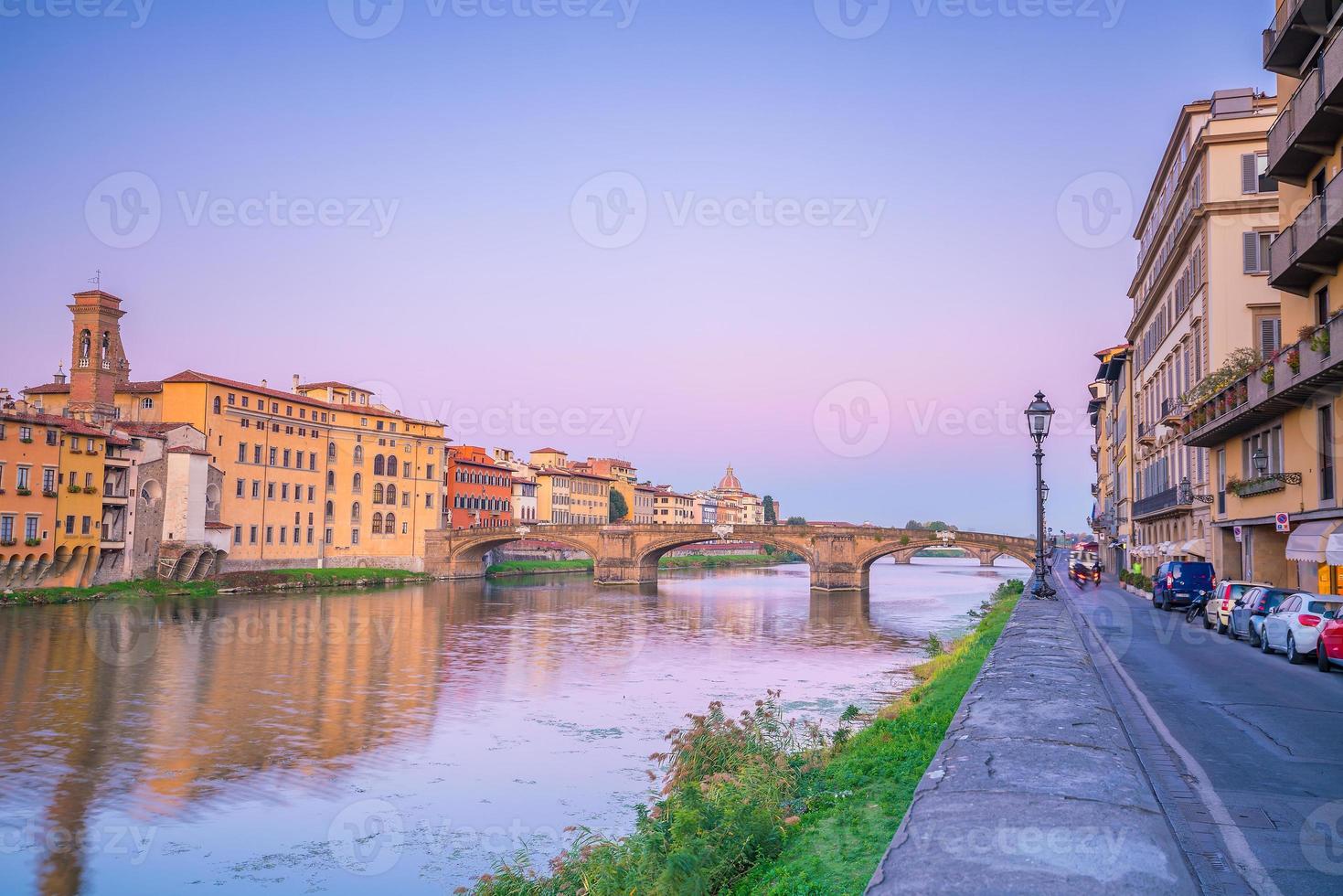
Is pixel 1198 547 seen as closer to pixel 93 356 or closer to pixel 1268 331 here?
pixel 1268 331

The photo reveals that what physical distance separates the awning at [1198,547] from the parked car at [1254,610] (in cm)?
1584

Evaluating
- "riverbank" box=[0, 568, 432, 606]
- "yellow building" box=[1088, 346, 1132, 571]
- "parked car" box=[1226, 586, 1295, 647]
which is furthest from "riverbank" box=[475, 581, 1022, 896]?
"yellow building" box=[1088, 346, 1132, 571]

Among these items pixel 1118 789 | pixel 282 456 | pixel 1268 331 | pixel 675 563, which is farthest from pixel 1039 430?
pixel 675 563

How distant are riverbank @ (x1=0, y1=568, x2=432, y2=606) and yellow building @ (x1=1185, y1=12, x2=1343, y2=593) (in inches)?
2298

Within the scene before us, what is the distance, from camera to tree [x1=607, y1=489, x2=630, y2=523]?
500ft

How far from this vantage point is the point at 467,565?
95188mm

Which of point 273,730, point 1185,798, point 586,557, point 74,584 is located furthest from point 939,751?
point 586,557

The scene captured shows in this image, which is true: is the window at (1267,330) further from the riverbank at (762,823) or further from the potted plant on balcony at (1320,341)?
the riverbank at (762,823)

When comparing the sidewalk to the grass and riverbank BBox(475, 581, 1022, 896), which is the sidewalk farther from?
the grass

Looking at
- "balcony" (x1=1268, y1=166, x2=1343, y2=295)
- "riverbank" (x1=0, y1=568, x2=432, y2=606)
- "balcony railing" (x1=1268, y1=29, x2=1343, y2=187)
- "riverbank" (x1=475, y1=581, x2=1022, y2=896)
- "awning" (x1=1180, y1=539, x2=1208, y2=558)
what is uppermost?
"balcony railing" (x1=1268, y1=29, x2=1343, y2=187)

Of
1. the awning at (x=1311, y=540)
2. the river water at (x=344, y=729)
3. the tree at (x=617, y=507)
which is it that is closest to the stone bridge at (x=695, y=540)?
the river water at (x=344, y=729)

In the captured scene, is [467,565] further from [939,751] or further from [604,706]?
[939,751]

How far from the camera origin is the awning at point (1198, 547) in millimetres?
39000

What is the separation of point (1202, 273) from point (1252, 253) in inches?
98.6
